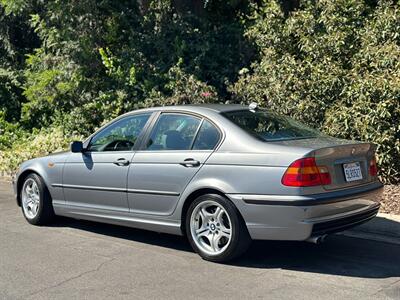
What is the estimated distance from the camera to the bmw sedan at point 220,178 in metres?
5.24

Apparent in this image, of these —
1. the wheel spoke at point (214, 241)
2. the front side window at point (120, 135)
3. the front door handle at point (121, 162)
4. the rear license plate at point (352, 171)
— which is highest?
the front side window at point (120, 135)

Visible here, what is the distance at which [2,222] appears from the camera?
771 cm

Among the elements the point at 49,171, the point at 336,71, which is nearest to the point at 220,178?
the point at 49,171

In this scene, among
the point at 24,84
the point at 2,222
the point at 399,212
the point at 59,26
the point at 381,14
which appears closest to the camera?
the point at 399,212

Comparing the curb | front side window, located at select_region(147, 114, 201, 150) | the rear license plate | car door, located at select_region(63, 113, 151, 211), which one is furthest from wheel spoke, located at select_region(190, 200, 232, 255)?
the curb

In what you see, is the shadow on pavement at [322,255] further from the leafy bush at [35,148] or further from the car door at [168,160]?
the leafy bush at [35,148]

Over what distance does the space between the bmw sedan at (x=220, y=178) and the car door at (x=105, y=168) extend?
0.5 inches

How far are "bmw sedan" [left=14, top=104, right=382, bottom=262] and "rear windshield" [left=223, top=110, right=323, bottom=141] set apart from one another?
0.5 inches

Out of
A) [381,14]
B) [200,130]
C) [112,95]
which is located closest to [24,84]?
[112,95]

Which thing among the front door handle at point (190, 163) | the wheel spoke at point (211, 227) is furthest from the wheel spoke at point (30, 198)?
the wheel spoke at point (211, 227)

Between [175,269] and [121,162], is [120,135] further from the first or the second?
[175,269]

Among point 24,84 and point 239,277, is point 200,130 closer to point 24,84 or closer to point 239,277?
point 239,277

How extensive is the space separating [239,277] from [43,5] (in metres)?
10.3

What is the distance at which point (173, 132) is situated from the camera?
20.3 feet
